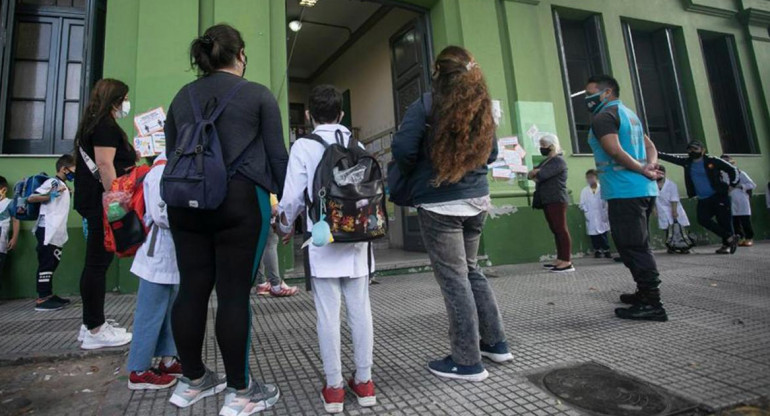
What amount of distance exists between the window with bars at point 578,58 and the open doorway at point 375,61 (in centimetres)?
261

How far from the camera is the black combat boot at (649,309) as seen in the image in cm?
306

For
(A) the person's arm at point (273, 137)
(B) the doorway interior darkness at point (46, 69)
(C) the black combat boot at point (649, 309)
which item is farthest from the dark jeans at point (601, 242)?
(B) the doorway interior darkness at point (46, 69)

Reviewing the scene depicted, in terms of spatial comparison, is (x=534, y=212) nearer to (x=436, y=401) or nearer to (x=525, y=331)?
(x=525, y=331)

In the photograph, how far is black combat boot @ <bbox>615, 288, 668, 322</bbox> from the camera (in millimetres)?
3062

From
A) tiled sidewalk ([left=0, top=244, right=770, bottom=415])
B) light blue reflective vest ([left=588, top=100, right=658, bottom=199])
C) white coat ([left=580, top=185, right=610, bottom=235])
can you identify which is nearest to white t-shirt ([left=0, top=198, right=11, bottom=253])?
tiled sidewalk ([left=0, top=244, right=770, bottom=415])

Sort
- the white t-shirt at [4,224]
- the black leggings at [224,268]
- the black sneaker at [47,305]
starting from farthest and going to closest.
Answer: the white t-shirt at [4,224]
the black sneaker at [47,305]
the black leggings at [224,268]

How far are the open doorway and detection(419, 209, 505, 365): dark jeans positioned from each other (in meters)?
3.54

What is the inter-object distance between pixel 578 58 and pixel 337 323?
26.2ft

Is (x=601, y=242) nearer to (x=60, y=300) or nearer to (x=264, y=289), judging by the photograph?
(x=264, y=289)

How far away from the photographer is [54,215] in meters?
4.26

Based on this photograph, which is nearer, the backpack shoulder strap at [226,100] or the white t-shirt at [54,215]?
the backpack shoulder strap at [226,100]

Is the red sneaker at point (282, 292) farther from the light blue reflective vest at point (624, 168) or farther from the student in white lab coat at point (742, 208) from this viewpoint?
the student in white lab coat at point (742, 208)

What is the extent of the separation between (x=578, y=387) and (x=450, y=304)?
727 millimetres

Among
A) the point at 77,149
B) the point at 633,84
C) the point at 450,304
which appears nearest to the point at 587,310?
the point at 450,304
